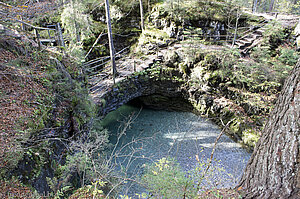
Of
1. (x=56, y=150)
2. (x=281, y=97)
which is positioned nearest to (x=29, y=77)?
(x=56, y=150)

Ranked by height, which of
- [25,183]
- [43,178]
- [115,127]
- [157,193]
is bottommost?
[115,127]

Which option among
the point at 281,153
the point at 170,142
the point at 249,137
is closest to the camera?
the point at 281,153

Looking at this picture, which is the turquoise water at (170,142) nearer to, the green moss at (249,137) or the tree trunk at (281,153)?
the green moss at (249,137)

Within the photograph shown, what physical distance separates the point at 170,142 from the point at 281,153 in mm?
5759

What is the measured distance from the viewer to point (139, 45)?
447 inches

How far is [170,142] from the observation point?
7.36 meters

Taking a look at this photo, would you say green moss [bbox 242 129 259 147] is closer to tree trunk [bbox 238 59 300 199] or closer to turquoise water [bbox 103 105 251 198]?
turquoise water [bbox 103 105 251 198]

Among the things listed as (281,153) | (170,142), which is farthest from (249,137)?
(281,153)

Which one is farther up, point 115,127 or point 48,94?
point 48,94

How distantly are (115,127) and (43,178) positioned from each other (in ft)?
16.5

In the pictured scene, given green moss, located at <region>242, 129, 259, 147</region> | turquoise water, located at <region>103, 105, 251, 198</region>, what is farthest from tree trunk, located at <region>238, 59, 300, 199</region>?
green moss, located at <region>242, 129, 259, 147</region>

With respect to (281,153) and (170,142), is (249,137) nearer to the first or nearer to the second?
(170,142)

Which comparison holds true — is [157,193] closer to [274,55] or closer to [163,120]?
[163,120]

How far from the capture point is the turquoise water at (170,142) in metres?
6.18
